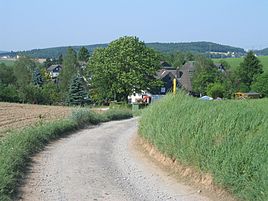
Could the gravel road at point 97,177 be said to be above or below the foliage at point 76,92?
above

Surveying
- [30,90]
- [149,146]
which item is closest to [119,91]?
[30,90]

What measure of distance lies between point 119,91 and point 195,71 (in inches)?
1309

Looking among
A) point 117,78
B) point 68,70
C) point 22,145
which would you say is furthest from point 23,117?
point 68,70

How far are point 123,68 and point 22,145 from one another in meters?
49.5

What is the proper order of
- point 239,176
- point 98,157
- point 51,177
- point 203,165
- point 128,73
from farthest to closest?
point 128,73
point 98,157
point 51,177
point 203,165
point 239,176

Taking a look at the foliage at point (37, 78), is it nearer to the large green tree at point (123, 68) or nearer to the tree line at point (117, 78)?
the tree line at point (117, 78)

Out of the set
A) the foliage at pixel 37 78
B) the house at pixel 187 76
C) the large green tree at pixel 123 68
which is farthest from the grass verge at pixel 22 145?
the foliage at pixel 37 78

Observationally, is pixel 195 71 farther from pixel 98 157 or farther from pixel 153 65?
pixel 98 157

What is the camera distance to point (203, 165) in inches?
394

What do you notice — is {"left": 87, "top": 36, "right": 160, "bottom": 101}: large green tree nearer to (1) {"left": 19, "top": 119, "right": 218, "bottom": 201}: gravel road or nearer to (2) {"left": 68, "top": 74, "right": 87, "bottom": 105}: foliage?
(2) {"left": 68, "top": 74, "right": 87, "bottom": 105}: foliage

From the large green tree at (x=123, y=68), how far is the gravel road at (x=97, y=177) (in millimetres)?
45676

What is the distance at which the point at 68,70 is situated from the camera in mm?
100750

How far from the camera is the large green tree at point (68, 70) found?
96812mm

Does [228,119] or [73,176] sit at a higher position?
[228,119]
